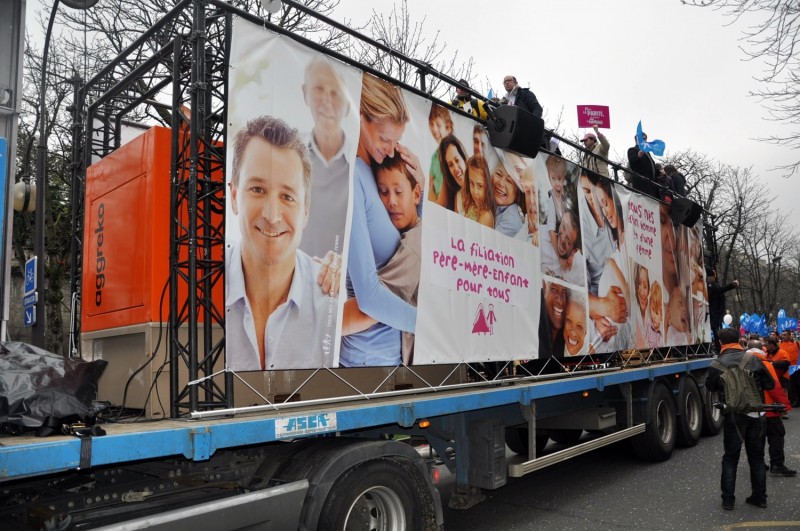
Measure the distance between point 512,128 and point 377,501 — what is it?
4122 mm

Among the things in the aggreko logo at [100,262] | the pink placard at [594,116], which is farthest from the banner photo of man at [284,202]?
the pink placard at [594,116]

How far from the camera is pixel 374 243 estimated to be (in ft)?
17.8

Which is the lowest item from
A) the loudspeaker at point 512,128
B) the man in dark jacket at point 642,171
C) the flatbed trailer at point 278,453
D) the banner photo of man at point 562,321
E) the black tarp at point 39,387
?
the flatbed trailer at point 278,453

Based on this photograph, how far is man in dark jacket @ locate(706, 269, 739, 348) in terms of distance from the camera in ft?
46.5

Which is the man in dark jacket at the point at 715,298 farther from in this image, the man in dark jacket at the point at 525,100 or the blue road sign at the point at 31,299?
the blue road sign at the point at 31,299

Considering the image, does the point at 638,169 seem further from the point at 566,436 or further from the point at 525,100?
the point at 566,436

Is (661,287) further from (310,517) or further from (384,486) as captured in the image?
(310,517)

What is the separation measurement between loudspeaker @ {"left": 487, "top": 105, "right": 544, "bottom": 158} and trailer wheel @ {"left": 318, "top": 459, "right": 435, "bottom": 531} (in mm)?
3745

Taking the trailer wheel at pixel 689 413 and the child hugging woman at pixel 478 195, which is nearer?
the child hugging woman at pixel 478 195

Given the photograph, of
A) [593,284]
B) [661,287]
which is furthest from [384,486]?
[661,287]

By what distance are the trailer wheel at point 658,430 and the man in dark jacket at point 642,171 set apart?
141 inches

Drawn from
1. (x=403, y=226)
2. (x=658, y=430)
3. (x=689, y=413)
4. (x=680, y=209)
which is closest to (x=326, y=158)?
(x=403, y=226)

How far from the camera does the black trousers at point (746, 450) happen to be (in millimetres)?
6941

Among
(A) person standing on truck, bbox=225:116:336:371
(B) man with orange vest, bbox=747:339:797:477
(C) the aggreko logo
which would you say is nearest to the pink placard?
(B) man with orange vest, bbox=747:339:797:477
